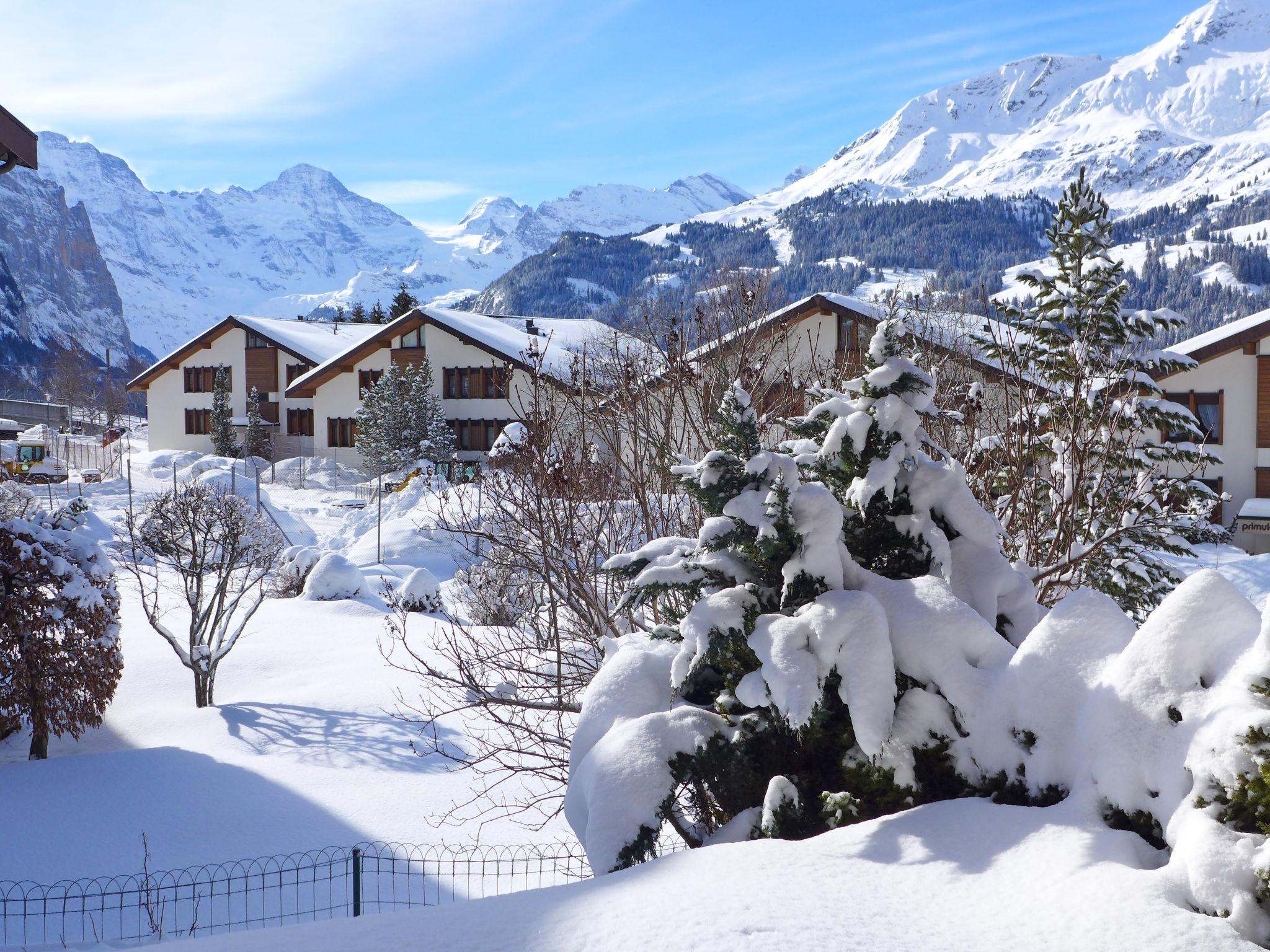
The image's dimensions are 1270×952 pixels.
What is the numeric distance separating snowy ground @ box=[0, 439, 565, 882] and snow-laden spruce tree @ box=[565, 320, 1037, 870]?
5.43 metres

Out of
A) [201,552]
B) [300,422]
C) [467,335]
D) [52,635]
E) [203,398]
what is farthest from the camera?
[203,398]

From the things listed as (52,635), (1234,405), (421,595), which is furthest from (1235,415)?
(52,635)

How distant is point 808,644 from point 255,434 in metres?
46.3

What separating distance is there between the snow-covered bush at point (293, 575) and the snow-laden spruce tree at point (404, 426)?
13806mm

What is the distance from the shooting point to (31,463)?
42.3 metres

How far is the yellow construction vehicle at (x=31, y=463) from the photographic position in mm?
38812

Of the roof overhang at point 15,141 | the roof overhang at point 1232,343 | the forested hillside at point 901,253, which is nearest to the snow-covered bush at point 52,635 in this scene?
the roof overhang at point 15,141

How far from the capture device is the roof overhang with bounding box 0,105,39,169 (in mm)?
8602

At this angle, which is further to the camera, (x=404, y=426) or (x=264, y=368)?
(x=264, y=368)

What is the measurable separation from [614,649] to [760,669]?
1.53m

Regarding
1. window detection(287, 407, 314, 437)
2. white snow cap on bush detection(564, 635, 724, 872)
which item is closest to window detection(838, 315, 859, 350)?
white snow cap on bush detection(564, 635, 724, 872)

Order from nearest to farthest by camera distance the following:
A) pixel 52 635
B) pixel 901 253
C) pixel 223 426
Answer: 1. pixel 52 635
2. pixel 223 426
3. pixel 901 253

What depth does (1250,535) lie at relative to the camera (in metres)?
25.1

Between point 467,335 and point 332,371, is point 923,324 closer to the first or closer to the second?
point 467,335
